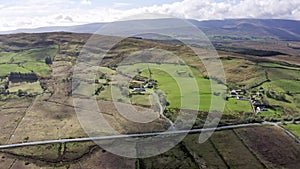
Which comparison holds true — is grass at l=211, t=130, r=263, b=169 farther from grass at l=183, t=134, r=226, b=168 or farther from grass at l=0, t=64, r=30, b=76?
grass at l=0, t=64, r=30, b=76

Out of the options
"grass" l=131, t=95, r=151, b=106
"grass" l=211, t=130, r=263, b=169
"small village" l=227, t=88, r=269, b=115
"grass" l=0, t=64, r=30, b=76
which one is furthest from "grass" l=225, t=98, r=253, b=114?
"grass" l=0, t=64, r=30, b=76

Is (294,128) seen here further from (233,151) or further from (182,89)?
(182,89)

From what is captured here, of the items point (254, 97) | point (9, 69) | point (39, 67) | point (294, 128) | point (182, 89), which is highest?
point (9, 69)

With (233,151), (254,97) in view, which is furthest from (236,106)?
(233,151)

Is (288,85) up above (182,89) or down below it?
below

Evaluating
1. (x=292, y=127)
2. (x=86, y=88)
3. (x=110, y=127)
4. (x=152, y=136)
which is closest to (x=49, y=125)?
(x=110, y=127)

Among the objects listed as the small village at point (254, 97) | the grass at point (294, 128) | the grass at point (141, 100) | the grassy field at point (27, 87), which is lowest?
the grass at point (294, 128)

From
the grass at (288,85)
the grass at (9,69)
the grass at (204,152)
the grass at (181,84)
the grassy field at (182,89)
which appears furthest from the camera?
the grass at (9,69)

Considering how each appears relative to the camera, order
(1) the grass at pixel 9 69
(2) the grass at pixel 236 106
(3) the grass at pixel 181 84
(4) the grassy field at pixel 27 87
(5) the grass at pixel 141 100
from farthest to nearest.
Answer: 1. (1) the grass at pixel 9 69
2. (4) the grassy field at pixel 27 87
3. (5) the grass at pixel 141 100
4. (3) the grass at pixel 181 84
5. (2) the grass at pixel 236 106

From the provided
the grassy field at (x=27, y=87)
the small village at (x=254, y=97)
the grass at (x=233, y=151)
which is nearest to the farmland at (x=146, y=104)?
the grass at (x=233, y=151)

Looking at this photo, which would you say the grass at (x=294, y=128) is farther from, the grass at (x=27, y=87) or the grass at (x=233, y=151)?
the grass at (x=27, y=87)

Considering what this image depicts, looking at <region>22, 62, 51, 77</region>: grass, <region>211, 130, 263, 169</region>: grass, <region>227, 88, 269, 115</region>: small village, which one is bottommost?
<region>227, 88, 269, 115</region>: small village

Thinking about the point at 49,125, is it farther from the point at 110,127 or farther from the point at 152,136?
the point at 152,136
